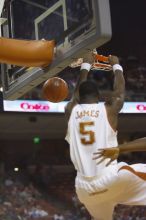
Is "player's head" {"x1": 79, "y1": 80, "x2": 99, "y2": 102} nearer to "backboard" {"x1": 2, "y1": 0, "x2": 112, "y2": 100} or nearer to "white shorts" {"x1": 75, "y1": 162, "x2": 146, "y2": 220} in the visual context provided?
"backboard" {"x1": 2, "y1": 0, "x2": 112, "y2": 100}

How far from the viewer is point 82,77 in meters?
4.43

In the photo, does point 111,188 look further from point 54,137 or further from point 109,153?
point 54,137

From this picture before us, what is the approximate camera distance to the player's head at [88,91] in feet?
13.5

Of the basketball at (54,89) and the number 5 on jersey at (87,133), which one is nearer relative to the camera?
the number 5 on jersey at (87,133)

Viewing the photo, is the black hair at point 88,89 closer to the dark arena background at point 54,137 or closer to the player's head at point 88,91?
the player's head at point 88,91

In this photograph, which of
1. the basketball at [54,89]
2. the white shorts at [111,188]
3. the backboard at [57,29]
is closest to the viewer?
the white shorts at [111,188]

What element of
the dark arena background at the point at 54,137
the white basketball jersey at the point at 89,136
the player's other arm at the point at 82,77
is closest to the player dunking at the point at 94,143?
the white basketball jersey at the point at 89,136

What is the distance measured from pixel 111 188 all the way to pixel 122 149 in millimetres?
400

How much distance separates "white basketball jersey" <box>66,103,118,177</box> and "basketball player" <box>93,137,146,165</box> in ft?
0.61

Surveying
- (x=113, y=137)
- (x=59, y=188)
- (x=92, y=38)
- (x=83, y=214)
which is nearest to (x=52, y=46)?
(x=92, y=38)

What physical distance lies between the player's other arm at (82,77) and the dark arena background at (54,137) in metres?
8.09

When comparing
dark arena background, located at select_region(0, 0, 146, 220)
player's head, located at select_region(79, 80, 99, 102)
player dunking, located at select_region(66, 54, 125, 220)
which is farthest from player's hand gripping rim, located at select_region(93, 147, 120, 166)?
dark arena background, located at select_region(0, 0, 146, 220)

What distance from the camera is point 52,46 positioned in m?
4.67

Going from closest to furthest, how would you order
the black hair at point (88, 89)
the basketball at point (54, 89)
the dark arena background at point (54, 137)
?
the black hair at point (88, 89)
the basketball at point (54, 89)
the dark arena background at point (54, 137)
